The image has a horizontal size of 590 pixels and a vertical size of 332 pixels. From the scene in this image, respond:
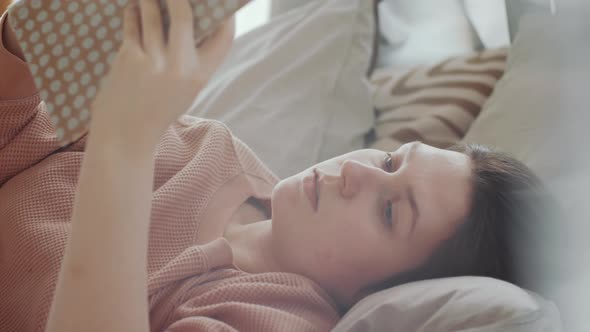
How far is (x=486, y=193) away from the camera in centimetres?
81

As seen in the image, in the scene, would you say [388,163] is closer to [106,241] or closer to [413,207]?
[413,207]

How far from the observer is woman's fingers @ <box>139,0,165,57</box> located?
0.51 m

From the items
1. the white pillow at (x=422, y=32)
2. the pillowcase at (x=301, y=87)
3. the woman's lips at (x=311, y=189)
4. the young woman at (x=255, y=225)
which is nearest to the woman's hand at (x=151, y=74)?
the young woman at (x=255, y=225)

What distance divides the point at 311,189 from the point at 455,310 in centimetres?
24

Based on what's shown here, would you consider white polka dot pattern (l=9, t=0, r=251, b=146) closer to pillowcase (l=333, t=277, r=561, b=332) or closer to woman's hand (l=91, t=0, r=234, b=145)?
woman's hand (l=91, t=0, r=234, b=145)

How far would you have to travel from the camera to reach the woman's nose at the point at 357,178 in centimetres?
78

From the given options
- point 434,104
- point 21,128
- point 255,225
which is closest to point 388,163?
point 255,225

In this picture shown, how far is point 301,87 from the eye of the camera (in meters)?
1.20

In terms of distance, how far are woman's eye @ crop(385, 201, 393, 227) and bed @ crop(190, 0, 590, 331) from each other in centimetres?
11

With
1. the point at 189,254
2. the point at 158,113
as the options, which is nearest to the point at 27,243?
the point at 189,254

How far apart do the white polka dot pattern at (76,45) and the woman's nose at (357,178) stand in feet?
1.01

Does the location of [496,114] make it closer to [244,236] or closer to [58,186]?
[244,236]

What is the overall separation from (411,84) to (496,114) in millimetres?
255

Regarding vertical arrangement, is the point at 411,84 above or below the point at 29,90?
below
